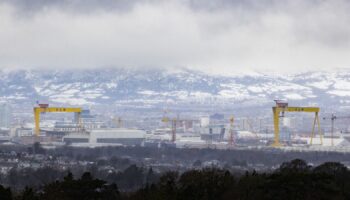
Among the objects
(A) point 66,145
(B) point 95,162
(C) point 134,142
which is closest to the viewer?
(B) point 95,162

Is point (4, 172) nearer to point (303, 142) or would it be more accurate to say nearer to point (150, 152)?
point (150, 152)

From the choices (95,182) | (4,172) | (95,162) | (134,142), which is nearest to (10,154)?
(95,162)

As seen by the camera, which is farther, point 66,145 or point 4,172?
point 66,145

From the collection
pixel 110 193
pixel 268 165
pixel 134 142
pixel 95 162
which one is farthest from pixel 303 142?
pixel 110 193

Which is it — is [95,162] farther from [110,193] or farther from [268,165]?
→ [110,193]

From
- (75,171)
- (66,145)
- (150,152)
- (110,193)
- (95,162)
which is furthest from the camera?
(66,145)

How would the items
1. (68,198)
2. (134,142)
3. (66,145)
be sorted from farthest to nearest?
(134,142)
(66,145)
(68,198)

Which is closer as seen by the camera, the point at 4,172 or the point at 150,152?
the point at 4,172

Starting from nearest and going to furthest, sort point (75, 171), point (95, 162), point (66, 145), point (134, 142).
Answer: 1. point (75, 171)
2. point (95, 162)
3. point (66, 145)
4. point (134, 142)
